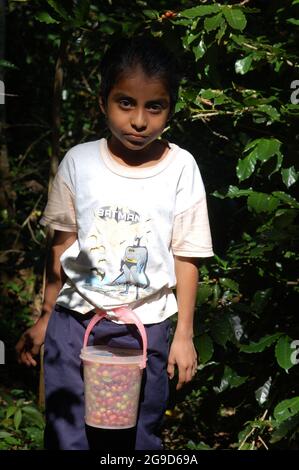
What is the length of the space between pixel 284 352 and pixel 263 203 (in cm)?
64

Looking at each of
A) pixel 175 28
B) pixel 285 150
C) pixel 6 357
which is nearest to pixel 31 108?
pixel 6 357

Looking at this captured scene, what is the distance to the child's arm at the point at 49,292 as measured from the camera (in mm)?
3477

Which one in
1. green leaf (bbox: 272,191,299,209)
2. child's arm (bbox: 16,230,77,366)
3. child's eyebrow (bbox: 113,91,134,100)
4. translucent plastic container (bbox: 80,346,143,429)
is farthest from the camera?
green leaf (bbox: 272,191,299,209)

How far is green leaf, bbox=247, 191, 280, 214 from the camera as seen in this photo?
3949 mm

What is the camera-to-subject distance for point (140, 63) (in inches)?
129

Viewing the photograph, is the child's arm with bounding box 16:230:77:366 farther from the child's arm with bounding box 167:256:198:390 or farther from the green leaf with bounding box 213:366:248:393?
the green leaf with bounding box 213:366:248:393

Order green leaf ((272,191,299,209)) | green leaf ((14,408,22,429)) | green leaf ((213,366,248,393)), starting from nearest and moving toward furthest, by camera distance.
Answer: green leaf ((272,191,299,209)), green leaf ((213,366,248,393)), green leaf ((14,408,22,429))

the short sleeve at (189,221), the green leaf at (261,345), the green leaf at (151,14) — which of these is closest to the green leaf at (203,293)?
the green leaf at (261,345)

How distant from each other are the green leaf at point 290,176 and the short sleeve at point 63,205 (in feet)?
3.55

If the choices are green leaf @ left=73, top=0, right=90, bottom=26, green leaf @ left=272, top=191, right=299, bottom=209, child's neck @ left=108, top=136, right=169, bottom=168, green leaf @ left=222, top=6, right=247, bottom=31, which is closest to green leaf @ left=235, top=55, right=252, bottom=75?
green leaf @ left=222, top=6, right=247, bottom=31

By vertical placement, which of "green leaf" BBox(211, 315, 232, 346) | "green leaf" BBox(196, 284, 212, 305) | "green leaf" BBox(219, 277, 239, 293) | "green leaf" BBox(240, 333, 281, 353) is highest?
"green leaf" BBox(219, 277, 239, 293)

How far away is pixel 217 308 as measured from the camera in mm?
4062

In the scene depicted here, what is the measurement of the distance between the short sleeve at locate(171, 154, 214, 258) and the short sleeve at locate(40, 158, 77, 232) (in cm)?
39

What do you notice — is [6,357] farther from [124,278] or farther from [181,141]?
[124,278]
